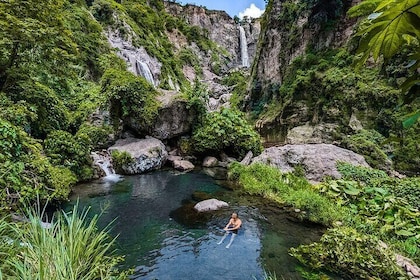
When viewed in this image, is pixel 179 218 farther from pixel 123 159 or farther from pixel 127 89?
pixel 127 89

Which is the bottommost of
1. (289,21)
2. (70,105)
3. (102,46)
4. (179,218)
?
(179,218)

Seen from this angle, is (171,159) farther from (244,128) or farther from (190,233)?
(190,233)

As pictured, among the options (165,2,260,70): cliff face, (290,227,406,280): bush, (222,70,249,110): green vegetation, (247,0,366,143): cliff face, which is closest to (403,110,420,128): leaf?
(290,227,406,280): bush

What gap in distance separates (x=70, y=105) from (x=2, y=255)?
58.6ft

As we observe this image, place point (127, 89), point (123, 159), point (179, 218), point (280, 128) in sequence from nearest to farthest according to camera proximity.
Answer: point (179, 218)
point (123, 159)
point (127, 89)
point (280, 128)

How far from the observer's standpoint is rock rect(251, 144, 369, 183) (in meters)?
12.2

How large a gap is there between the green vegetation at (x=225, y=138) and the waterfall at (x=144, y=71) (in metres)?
14.6

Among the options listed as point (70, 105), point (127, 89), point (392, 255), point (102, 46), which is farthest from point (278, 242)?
point (102, 46)

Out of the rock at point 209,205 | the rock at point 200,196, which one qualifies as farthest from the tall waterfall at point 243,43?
the rock at point 209,205

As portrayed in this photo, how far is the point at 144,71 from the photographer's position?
103ft

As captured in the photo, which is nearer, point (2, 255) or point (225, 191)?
point (2, 255)

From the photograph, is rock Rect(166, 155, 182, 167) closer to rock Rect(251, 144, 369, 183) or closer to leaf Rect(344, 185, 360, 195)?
rock Rect(251, 144, 369, 183)

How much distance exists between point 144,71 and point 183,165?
18.2 m

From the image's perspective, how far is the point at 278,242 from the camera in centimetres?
790
